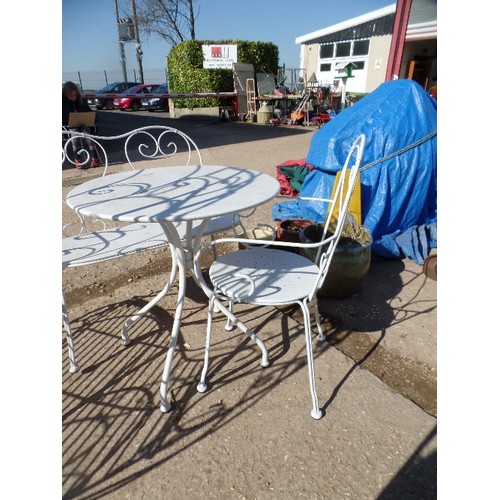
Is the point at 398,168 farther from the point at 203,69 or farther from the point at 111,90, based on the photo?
the point at 111,90

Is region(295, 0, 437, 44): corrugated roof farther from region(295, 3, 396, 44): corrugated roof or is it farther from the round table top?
the round table top

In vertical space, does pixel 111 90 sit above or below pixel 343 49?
below

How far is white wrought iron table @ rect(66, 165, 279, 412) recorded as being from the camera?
1.50 meters

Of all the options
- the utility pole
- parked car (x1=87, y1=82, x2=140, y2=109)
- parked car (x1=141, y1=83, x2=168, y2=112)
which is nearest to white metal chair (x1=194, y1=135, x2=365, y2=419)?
parked car (x1=141, y1=83, x2=168, y2=112)

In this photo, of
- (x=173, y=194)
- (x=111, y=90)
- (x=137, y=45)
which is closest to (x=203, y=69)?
(x=111, y=90)

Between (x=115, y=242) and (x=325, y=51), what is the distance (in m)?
18.3

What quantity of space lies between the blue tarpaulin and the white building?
8045 millimetres

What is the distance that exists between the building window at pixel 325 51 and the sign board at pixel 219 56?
532 centimetres

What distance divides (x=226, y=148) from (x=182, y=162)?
6.22ft

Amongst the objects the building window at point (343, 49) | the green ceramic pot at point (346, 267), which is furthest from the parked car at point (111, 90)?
the green ceramic pot at point (346, 267)

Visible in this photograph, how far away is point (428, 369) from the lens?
2.02 metres

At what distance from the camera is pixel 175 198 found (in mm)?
1704

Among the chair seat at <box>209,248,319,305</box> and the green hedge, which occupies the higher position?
the green hedge

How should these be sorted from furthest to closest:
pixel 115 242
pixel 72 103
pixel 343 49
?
1. pixel 343 49
2. pixel 72 103
3. pixel 115 242
